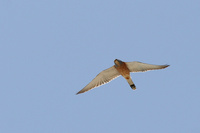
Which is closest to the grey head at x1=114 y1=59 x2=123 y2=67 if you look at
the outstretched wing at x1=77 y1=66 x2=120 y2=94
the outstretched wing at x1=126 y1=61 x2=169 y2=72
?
the outstretched wing at x1=126 y1=61 x2=169 y2=72

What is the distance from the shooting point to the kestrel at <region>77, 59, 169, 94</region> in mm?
29163

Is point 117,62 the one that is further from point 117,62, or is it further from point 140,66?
point 140,66

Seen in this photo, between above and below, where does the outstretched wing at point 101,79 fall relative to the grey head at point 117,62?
below

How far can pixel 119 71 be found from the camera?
2933 cm

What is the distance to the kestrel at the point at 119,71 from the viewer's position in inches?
1148

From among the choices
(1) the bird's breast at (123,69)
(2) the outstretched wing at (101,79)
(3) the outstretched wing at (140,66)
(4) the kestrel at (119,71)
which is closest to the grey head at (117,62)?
(4) the kestrel at (119,71)

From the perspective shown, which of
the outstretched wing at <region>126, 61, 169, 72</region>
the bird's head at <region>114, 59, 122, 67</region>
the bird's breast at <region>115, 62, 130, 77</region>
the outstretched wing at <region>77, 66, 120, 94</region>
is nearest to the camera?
the bird's head at <region>114, 59, 122, 67</region>

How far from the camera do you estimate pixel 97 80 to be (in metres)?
29.8

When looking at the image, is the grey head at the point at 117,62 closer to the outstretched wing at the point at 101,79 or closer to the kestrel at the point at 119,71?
the kestrel at the point at 119,71

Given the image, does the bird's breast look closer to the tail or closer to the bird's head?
the bird's head

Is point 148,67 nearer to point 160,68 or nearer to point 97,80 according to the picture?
point 160,68

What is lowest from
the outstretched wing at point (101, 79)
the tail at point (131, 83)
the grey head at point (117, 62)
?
the tail at point (131, 83)

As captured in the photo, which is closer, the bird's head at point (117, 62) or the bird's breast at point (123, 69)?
the bird's head at point (117, 62)

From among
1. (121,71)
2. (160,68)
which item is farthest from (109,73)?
(160,68)
